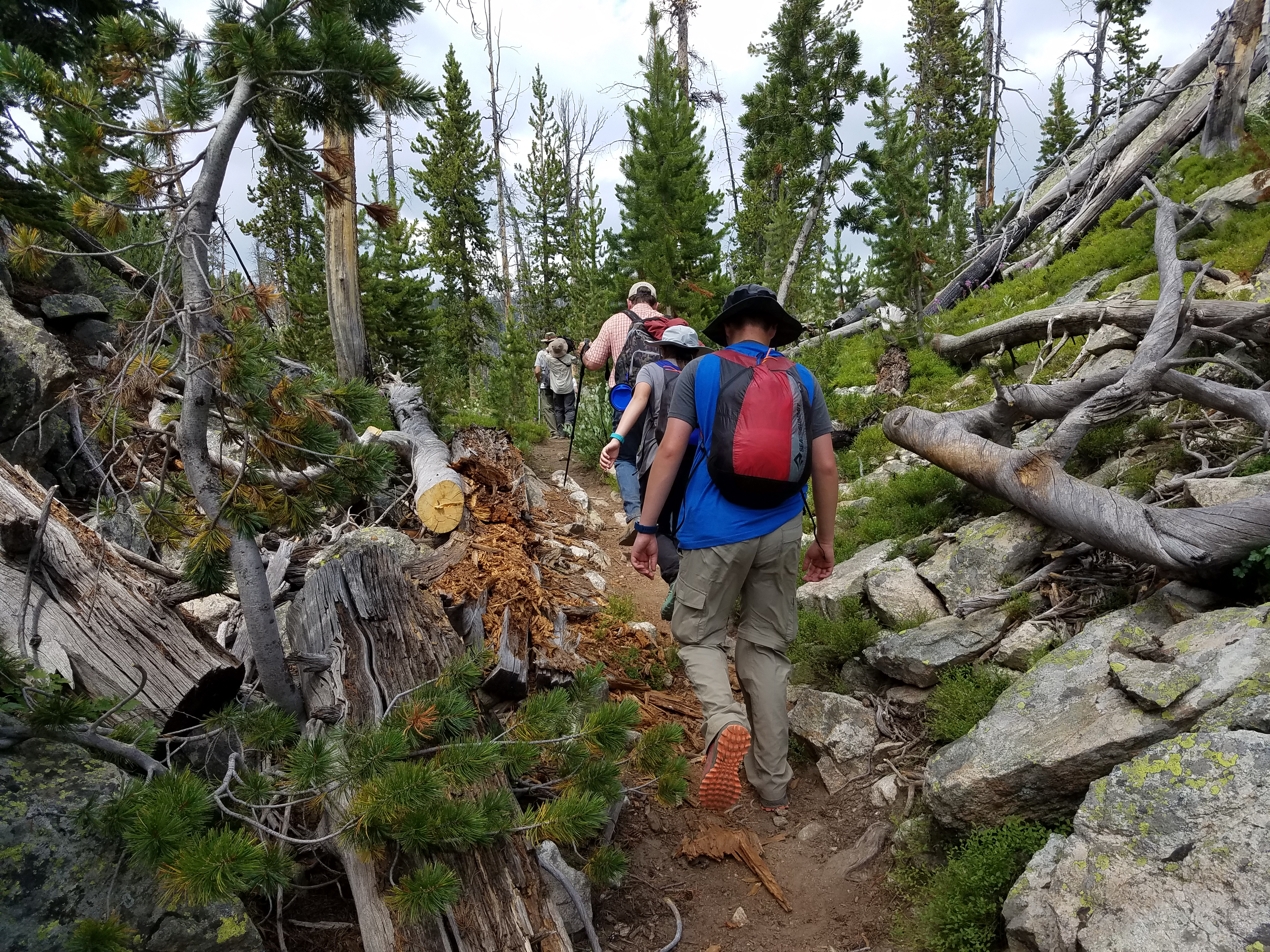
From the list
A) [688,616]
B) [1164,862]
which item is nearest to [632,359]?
[688,616]

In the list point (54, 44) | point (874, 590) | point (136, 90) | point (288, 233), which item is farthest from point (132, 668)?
point (288, 233)

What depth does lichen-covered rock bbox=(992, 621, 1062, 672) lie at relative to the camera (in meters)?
3.59

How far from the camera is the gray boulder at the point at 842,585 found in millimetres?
4930

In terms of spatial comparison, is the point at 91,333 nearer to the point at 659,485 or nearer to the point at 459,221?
the point at 659,485

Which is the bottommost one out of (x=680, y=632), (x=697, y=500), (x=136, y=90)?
(x=680, y=632)

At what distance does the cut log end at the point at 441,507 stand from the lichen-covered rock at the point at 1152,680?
4.86 metres

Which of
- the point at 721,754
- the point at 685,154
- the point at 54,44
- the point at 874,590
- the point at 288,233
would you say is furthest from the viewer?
the point at 288,233

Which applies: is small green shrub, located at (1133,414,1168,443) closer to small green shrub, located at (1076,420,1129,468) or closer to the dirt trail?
small green shrub, located at (1076,420,1129,468)

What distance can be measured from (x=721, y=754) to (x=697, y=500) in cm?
122

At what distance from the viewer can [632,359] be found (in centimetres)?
557

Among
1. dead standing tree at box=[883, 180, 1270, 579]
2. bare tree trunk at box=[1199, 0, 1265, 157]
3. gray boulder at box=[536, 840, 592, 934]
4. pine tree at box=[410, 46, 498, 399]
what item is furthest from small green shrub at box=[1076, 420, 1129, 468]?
pine tree at box=[410, 46, 498, 399]

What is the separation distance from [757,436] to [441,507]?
3.67 m

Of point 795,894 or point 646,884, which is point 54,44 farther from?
point 795,894

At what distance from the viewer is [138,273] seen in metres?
2.79
